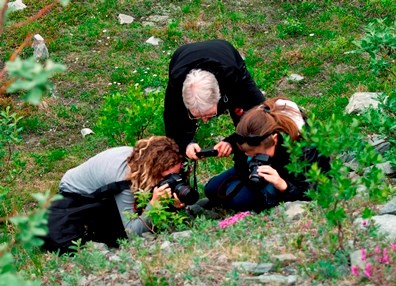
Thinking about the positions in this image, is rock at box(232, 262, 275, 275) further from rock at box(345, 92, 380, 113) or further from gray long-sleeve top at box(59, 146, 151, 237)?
rock at box(345, 92, 380, 113)

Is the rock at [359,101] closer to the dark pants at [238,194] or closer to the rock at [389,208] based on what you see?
the dark pants at [238,194]

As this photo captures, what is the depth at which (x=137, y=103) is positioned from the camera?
27.2ft

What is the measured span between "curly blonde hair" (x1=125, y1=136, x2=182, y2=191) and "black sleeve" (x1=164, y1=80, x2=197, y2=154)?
0.51 metres

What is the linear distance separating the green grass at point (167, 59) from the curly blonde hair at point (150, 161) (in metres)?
0.67

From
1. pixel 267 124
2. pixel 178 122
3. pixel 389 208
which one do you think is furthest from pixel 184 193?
pixel 389 208

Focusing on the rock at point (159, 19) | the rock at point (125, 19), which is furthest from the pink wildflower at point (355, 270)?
the rock at point (125, 19)

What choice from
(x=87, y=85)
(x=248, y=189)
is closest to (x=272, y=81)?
(x=87, y=85)

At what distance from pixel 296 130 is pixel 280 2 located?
25.5 feet

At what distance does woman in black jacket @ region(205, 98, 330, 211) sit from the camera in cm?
611

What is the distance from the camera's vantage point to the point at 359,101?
9.23m

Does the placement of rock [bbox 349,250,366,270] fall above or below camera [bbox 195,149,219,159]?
above

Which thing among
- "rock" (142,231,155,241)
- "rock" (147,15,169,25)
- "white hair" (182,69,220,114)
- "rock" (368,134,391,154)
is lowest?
"rock" (147,15,169,25)

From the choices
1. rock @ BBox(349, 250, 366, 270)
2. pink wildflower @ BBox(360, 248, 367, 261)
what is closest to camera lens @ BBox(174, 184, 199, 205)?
rock @ BBox(349, 250, 366, 270)

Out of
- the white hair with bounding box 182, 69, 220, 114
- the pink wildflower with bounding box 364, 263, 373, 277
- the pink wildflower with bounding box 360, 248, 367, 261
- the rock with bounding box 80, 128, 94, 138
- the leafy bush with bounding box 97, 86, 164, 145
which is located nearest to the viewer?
the pink wildflower with bounding box 364, 263, 373, 277
